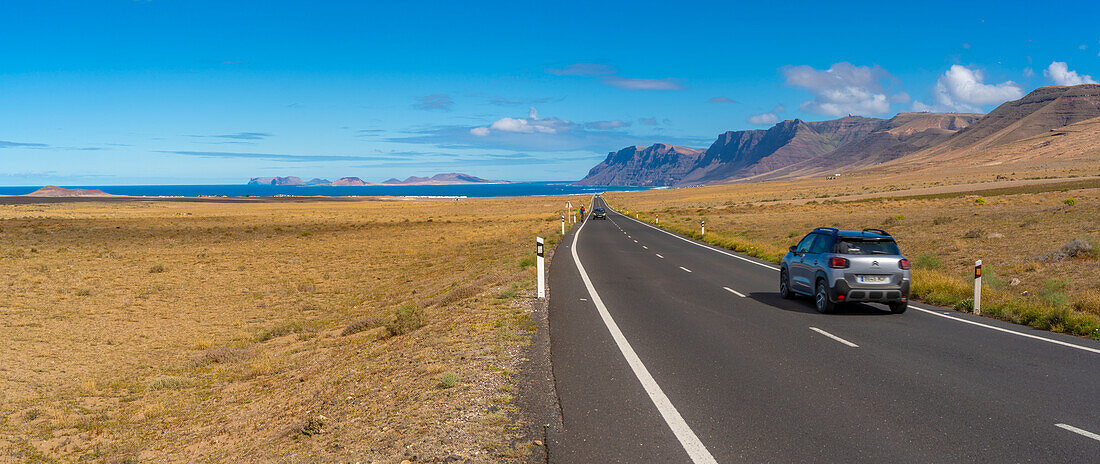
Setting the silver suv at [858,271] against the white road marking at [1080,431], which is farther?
the silver suv at [858,271]

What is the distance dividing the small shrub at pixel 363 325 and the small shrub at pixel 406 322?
0.90 m

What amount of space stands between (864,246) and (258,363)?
11.5m

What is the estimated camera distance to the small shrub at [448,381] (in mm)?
7375

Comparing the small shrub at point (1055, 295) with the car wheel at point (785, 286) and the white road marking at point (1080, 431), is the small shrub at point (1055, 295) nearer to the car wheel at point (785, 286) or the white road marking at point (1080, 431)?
the car wheel at point (785, 286)

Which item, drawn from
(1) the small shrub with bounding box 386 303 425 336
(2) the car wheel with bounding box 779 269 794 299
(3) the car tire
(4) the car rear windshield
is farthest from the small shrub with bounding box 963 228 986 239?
(1) the small shrub with bounding box 386 303 425 336

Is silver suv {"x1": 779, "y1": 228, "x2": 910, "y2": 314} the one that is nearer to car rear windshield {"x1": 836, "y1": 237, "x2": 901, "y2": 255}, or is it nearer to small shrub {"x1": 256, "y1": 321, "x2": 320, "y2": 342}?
car rear windshield {"x1": 836, "y1": 237, "x2": 901, "y2": 255}

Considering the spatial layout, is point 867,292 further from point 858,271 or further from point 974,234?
point 974,234

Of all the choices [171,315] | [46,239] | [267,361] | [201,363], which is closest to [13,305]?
[171,315]

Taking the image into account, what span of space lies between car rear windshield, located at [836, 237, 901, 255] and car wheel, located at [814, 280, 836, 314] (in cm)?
76

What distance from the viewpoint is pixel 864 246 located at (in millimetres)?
12383

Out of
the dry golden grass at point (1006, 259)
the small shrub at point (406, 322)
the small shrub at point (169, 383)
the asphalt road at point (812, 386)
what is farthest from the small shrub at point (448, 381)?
the dry golden grass at point (1006, 259)

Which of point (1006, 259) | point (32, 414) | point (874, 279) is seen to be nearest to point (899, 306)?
point (874, 279)

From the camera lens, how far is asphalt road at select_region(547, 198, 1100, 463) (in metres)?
5.30

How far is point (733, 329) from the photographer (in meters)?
10.7
